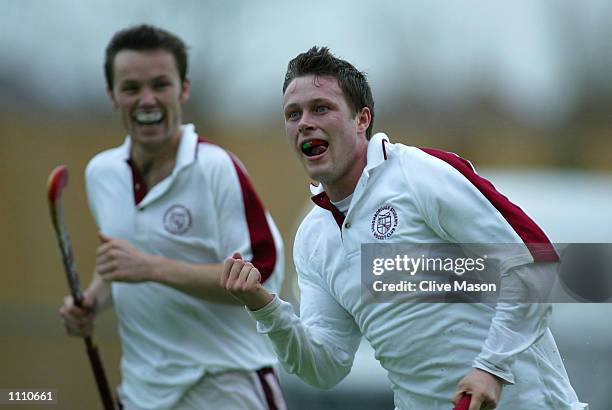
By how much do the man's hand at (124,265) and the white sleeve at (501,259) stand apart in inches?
46.2

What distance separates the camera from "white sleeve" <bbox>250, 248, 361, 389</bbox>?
285cm

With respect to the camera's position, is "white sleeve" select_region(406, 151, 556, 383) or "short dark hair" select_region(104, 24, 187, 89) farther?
"short dark hair" select_region(104, 24, 187, 89)

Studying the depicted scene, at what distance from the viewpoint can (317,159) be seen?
2.87 meters

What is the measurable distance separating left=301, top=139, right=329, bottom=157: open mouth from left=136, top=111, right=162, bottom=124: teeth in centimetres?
109

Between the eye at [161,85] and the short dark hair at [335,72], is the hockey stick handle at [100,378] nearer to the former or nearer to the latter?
the eye at [161,85]

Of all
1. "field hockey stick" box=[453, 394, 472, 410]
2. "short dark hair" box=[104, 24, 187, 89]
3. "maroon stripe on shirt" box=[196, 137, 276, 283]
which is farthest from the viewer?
"short dark hair" box=[104, 24, 187, 89]

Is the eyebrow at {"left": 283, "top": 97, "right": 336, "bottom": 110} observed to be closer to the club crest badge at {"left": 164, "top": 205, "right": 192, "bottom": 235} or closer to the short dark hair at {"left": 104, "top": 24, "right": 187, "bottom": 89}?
the club crest badge at {"left": 164, "top": 205, "right": 192, "bottom": 235}

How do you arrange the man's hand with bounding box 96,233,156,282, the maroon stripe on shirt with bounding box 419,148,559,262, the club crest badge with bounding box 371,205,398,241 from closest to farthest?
1. the maroon stripe on shirt with bounding box 419,148,559,262
2. the club crest badge with bounding box 371,205,398,241
3. the man's hand with bounding box 96,233,156,282

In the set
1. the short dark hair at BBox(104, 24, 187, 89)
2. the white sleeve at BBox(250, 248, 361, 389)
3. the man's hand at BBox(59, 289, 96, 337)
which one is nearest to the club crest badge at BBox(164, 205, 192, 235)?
the man's hand at BBox(59, 289, 96, 337)

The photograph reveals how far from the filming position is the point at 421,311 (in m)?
2.81

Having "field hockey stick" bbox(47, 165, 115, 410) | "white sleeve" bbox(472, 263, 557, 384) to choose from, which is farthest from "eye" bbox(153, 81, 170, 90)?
"white sleeve" bbox(472, 263, 557, 384)

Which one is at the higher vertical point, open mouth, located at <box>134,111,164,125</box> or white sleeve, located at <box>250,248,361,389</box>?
open mouth, located at <box>134,111,164,125</box>

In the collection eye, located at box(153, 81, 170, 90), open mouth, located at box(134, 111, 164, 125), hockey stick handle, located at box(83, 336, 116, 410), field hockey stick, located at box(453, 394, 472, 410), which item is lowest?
field hockey stick, located at box(453, 394, 472, 410)

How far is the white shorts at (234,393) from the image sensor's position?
12.2 ft
